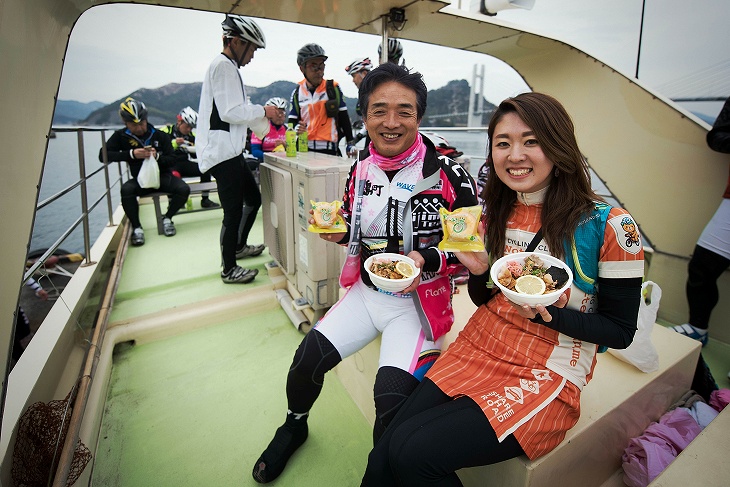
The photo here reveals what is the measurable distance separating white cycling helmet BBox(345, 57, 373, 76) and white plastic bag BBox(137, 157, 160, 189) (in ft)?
7.80

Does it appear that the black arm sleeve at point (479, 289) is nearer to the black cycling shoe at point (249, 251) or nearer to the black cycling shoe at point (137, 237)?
the black cycling shoe at point (249, 251)

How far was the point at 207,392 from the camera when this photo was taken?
219cm

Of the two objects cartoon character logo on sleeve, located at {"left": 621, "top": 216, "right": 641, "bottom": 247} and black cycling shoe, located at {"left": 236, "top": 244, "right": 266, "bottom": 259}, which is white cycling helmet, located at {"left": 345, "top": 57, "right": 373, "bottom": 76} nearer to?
black cycling shoe, located at {"left": 236, "top": 244, "right": 266, "bottom": 259}

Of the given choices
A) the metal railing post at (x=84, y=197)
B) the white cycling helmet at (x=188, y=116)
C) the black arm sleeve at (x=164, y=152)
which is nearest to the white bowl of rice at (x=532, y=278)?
the metal railing post at (x=84, y=197)

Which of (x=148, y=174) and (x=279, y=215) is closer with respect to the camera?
(x=279, y=215)

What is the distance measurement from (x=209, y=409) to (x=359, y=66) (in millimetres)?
3568

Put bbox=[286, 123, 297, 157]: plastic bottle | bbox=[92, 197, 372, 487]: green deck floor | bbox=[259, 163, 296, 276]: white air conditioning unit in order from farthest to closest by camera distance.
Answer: bbox=[286, 123, 297, 157]: plastic bottle < bbox=[259, 163, 296, 276]: white air conditioning unit < bbox=[92, 197, 372, 487]: green deck floor

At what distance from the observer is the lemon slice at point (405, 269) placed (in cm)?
140

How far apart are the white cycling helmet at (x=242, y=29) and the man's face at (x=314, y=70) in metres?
0.89

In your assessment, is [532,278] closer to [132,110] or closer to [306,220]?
[306,220]

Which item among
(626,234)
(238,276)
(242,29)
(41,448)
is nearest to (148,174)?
(238,276)

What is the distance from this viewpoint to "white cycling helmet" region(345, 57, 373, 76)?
414 cm

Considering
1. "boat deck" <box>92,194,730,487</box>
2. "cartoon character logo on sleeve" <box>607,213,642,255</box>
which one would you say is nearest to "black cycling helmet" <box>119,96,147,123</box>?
"boat deck" <box>92,194,730,487</box>

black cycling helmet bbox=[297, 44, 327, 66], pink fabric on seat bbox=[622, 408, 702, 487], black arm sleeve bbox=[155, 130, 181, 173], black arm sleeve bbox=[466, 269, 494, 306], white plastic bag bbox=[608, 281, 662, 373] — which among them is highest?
black cycling helmet bbox=[297, 44, 327, 66]
